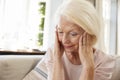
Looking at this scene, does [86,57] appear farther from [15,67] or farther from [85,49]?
[15,67]

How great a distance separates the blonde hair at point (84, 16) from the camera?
1.15m

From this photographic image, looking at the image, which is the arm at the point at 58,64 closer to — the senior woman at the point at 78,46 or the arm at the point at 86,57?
the senior woman at the point at 78,46

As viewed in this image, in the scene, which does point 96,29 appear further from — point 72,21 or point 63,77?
point 63,77

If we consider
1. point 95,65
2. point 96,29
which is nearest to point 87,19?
point 96,29

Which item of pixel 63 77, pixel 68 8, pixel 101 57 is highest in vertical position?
pixel 68 8

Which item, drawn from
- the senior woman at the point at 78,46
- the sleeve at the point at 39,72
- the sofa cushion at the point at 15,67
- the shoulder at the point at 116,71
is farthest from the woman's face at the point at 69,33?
the sofa cushion at the point at 15,67

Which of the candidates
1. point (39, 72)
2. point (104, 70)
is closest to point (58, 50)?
point (104, 70)

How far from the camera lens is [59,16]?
4.13 feet

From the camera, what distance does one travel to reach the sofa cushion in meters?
1.56

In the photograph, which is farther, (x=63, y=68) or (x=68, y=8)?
(x=63, y=68)

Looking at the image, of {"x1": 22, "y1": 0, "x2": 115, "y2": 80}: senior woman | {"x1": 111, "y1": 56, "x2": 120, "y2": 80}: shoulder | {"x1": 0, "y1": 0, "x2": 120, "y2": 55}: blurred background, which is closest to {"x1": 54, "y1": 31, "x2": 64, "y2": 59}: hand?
{"x1": 22, "y1": 0, "x2": 115, "y2": 80}: senior woman

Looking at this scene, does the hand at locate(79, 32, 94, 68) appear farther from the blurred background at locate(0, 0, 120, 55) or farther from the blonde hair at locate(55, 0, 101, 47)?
the blurred background at locate(0, 0, 120, 55)

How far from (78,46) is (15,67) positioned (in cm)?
62

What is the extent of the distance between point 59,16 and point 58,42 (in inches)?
6.3
